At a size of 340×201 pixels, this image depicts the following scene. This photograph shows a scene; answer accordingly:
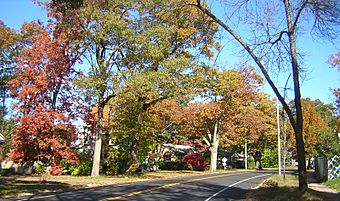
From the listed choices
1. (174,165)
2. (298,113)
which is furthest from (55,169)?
(174,165)

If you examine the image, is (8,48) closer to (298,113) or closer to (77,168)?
(77,168)

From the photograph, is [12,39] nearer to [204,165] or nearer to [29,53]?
[29,53]

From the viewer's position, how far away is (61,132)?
29156 millimetres

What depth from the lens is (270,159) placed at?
7388 cm

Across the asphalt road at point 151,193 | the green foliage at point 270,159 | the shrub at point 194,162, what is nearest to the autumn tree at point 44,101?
the asphalt road at point 151,193

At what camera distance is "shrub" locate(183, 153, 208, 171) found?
50500mm

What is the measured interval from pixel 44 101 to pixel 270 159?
5541 centimetres

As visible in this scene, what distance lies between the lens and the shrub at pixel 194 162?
50500mm

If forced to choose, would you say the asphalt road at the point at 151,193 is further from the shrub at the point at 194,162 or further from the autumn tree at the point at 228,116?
the shrub at the point at 194,162

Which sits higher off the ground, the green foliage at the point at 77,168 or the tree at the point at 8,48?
the tree at the point at 8,48

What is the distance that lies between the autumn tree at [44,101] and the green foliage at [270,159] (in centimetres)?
5067

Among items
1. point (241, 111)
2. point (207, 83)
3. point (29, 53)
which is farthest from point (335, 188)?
point (241, 111)

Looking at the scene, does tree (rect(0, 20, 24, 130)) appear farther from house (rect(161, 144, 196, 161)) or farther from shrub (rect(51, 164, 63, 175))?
house (rect(161, 144, 196, 161))

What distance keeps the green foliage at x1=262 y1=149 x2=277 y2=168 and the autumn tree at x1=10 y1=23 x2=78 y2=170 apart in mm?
50673
